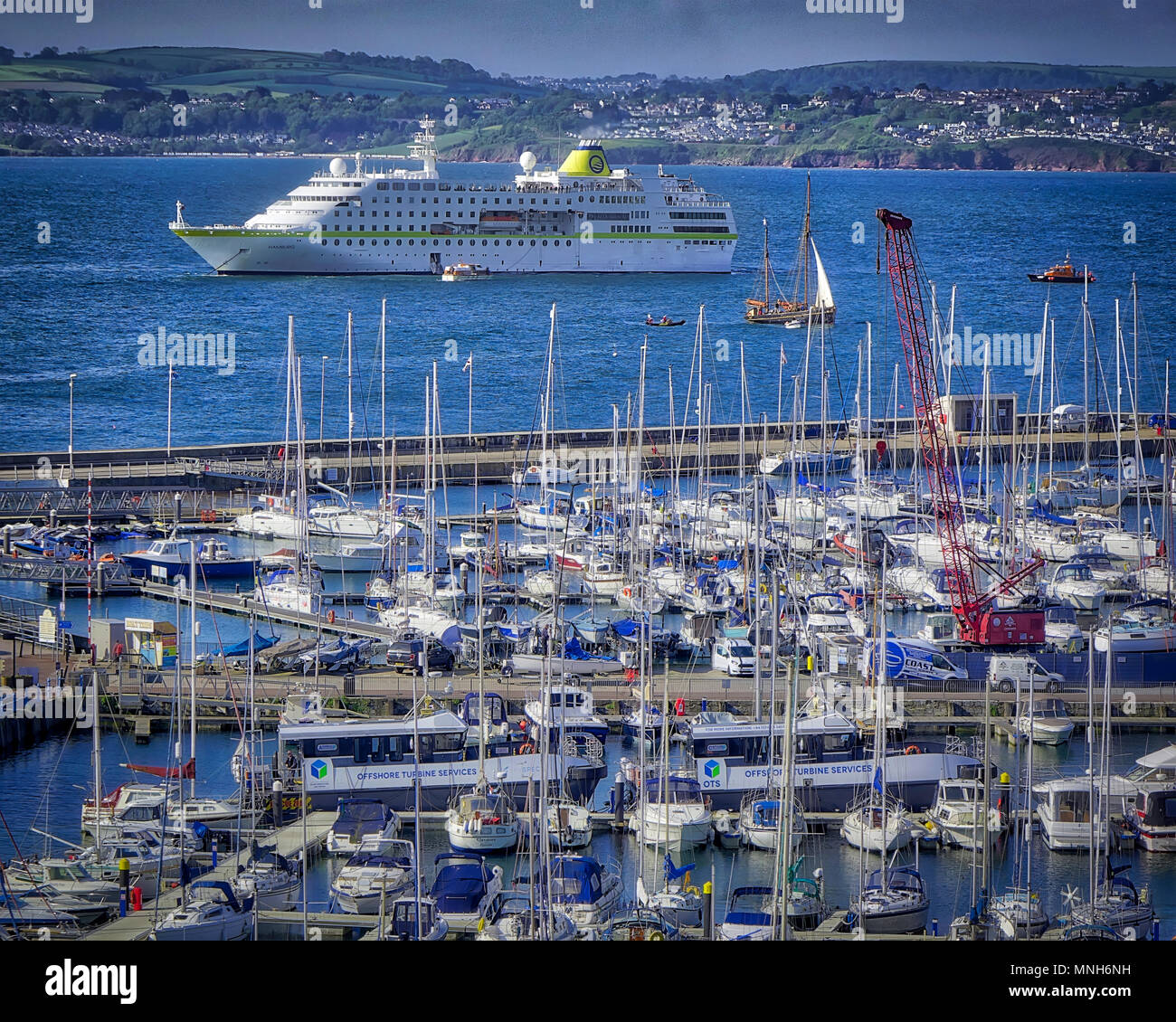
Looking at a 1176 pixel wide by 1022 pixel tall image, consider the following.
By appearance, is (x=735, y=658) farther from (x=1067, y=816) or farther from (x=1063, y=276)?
(x=1063, y=276)

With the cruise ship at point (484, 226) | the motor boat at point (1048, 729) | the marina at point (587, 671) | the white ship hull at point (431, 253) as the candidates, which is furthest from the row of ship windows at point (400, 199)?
the motor boat at point (1048, 729)

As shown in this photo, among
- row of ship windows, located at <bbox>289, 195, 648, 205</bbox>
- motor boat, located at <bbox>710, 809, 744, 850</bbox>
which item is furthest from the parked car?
row of ship windows, located at <bbox>289, 195, 648, 205</bbox>

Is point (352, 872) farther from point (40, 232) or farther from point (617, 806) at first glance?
point (40, 232)

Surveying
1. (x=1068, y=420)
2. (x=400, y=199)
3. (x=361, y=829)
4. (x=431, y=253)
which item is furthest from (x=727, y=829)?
A: (x=431, y=253)

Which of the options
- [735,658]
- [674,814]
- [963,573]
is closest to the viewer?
[674,814]

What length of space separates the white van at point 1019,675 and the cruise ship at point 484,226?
34.2 meters

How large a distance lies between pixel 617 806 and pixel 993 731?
320cm

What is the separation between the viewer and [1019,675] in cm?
1217

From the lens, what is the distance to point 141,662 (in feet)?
40.2

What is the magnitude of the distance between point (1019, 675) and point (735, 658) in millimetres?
2009

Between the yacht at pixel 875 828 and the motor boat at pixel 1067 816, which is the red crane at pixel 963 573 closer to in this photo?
the motor boat at pixel 1067 816

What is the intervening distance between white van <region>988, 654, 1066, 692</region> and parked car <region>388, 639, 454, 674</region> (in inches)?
154

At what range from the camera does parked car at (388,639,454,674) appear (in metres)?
12.6
